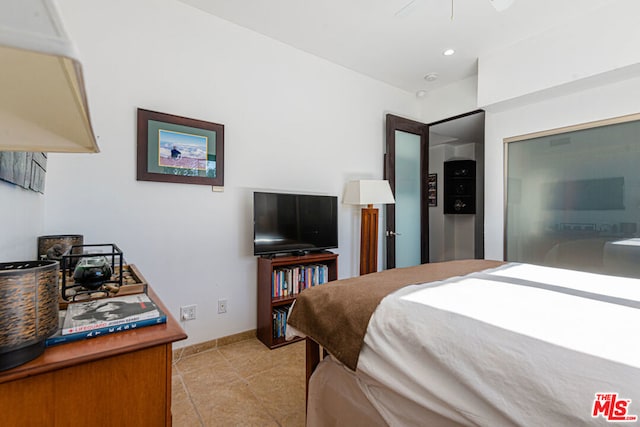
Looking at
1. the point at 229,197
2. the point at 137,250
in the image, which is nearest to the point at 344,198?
the point at 229,197

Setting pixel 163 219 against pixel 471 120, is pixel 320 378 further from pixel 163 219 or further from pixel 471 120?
pixel 471 120

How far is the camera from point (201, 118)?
8.17 ft

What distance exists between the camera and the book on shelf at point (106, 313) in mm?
800

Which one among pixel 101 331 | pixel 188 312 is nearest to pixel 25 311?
pixel 101 331

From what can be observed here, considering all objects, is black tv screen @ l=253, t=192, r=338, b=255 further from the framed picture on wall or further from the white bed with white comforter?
the framed picture on wall

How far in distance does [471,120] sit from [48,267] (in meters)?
4.93

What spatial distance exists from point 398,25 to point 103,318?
9.79 feet

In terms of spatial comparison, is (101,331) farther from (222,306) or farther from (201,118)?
(201,118)

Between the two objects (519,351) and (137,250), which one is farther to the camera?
(137,250)

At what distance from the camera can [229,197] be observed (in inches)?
103

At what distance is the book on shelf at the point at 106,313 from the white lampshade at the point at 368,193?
2296 mm

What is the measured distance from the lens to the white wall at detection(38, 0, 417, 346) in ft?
6.79

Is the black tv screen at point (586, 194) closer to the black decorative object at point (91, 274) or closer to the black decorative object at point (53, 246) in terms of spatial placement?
the black decorative object at point (91, 274)

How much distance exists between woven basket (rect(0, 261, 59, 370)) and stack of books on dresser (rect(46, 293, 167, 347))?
0.24ft
